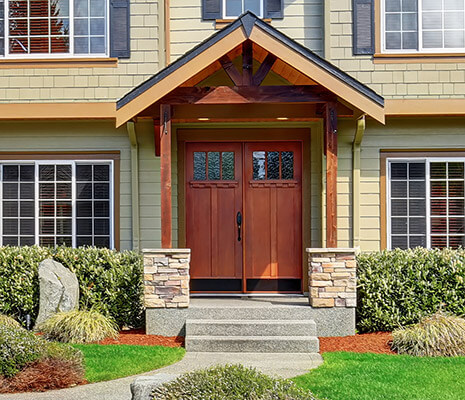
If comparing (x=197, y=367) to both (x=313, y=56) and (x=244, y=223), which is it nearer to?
(x=244, y=223)

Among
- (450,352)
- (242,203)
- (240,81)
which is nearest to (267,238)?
(242,203)

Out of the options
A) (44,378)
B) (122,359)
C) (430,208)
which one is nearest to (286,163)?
(430,208)

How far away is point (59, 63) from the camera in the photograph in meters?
9.90

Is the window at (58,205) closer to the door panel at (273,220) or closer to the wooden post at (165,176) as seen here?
the wooden post at (165,176)

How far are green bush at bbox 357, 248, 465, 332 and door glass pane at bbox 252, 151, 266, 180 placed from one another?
2.48m

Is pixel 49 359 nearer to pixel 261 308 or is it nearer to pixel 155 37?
pixel 261 308

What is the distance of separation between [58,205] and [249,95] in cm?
389

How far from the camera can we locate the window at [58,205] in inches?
393

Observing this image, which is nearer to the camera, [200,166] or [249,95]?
[249,95]

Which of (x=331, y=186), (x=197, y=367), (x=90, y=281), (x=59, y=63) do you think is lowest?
(x=197, y=367)

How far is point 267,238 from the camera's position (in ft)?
32.9

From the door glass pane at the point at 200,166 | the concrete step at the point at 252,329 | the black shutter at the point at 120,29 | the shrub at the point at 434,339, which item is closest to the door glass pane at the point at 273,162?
the door glass pane at the point at 200,166

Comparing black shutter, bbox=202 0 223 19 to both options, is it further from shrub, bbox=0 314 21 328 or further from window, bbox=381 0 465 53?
shrub, bbox=0 314 21 328

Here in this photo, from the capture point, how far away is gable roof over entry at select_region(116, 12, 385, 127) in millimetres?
7820
